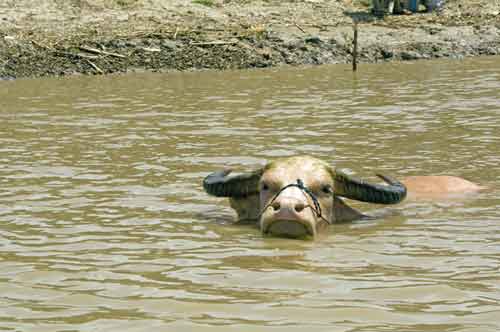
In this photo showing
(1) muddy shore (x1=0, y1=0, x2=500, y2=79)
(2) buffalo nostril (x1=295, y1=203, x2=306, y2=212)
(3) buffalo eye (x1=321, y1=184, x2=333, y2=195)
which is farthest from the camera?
(1) muddy shore (x1=0, y1=0, x2=500, y2=79)

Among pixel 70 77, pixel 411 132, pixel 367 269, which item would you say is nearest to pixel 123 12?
pixel 70 77

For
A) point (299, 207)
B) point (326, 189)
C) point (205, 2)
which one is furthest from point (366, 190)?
point (205, 2)

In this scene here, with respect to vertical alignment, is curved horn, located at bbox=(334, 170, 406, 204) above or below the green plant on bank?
below

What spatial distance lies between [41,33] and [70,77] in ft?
6.73

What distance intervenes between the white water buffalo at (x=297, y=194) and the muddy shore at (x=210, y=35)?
1350cm

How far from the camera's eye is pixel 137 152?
12430 mm

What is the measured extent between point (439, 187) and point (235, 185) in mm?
2014

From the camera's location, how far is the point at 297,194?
7934 mm

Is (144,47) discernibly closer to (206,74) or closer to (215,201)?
(206,74)

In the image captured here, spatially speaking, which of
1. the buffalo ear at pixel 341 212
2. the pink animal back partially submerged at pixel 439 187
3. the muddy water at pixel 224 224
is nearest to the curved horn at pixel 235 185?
the muddy water at pixel 224 224

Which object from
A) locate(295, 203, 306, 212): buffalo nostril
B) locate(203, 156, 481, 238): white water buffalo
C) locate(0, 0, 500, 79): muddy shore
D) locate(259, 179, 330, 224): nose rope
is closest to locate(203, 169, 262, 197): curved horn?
locate(203, 156, 481, 238): white water buffalo

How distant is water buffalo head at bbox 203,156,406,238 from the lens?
25.6ft

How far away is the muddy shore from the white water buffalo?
13502 mm

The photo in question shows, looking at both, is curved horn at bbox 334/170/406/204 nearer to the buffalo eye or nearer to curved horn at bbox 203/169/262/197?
the buffalo eye
